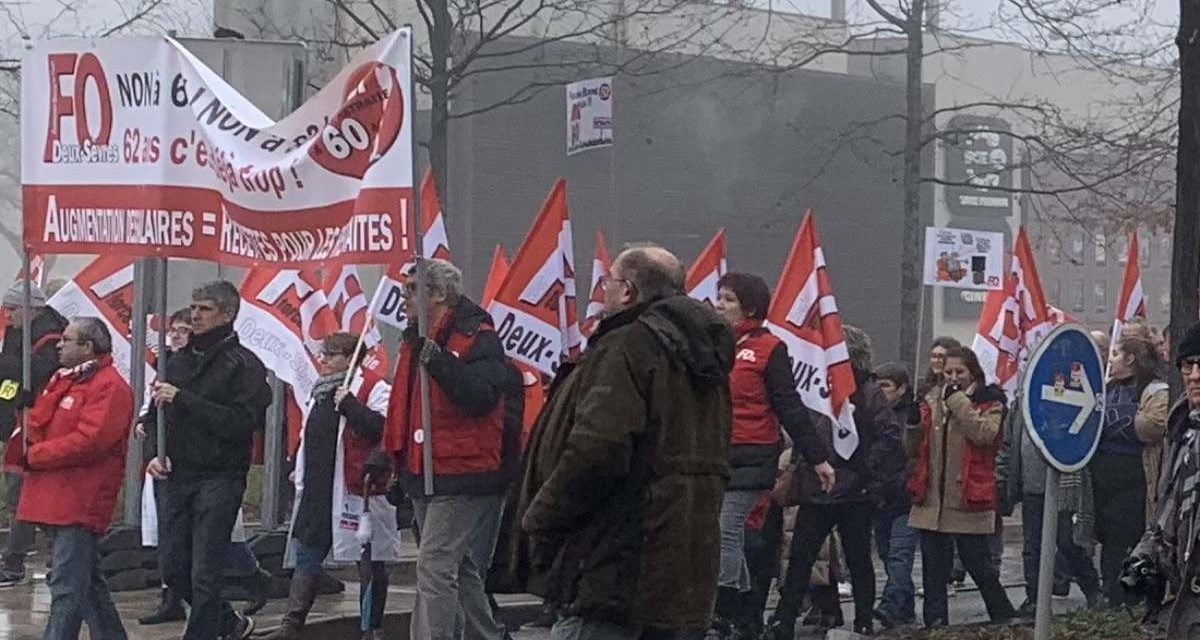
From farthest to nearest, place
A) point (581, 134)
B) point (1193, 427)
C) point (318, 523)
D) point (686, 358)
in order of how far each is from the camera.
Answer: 1. point (581, 134)
2. point (318, 523)
3. point (1193, 427)
4. point (686, 358)

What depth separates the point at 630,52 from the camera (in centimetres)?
2428

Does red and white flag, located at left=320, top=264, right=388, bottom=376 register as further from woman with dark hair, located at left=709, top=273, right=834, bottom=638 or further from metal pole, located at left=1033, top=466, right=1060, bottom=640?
metal pole, located at left=1033, top=466, right=1060, bottom=640

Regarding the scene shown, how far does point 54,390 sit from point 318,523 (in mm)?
1788

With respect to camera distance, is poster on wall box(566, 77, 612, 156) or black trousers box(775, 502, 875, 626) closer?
black trousers box(775, 502, 875, 626)

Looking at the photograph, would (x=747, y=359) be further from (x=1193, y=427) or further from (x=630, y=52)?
(x=630, y=52)

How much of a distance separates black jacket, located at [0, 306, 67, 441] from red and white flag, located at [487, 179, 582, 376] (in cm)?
333

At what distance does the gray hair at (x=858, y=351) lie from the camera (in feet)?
40.0

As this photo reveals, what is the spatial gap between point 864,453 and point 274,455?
3.82 metres

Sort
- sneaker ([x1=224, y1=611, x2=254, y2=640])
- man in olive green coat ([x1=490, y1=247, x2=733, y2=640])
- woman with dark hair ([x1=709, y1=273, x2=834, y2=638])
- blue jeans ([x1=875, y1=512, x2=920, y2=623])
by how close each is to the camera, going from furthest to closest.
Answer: blue jeans ([x1=875, y1=512, x2=920, y2=623]) < sneaker ([x1=224, y1=611, x2=254, y2=640]) < woman with dark hair ([x1=709, y1=273, x2=834, y2=638]) < man in olive green coat ([x1=490, y1=247, x2=733, y2=640])

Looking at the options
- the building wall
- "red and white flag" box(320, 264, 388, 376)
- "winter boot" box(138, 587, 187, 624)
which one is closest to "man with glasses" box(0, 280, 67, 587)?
"red and white flag" box(320, 264, 388, 376)

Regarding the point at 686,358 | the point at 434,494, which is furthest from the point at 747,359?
the point at 686,358

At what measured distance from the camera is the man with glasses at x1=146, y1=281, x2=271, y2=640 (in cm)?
947

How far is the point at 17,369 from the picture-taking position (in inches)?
527

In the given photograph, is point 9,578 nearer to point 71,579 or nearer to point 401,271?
point 71,579
